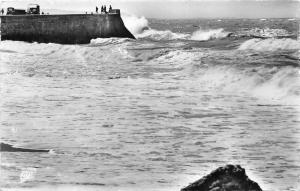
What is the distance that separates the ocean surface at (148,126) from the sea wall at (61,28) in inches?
843

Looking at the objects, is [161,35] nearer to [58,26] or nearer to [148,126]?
[58,26]

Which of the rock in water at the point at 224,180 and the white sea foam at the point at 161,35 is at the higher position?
the rock in water at the point at 224,180

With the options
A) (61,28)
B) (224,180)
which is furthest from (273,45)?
(224,180)

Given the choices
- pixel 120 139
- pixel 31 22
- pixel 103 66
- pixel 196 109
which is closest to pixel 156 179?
pixel 120 139

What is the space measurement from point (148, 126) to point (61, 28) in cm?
3468

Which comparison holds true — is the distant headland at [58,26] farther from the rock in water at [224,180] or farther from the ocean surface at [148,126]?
the rock in water at [224,180]

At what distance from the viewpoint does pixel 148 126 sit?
36.7 feet

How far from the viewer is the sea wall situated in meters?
42.5

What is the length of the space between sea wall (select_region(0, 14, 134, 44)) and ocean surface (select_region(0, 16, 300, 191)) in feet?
70.3

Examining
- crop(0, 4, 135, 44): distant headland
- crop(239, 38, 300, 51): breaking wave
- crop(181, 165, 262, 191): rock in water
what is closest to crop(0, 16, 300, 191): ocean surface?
crop(181, 165, 262, 191): rock in water

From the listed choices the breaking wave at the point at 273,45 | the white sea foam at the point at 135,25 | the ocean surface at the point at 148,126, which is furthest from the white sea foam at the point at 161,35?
the ocean surface at the point at 148,126

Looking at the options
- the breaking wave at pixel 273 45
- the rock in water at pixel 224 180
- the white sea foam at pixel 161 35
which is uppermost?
the rock in water at pixel 224 180

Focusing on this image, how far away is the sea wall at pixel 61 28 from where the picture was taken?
42469 millimetres

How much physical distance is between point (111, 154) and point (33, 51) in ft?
90.7
